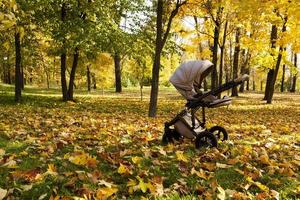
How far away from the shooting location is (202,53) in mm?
30234

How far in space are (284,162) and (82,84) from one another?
55.8 meters

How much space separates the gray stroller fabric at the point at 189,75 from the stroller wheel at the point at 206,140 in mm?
848

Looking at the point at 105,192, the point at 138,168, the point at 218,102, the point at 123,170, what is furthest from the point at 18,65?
the point at 105,192

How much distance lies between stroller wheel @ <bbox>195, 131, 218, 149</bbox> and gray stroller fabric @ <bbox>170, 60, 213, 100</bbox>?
2.78ft

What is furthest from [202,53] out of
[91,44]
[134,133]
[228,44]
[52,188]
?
[52,188]

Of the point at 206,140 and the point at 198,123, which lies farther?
the point at 198,123

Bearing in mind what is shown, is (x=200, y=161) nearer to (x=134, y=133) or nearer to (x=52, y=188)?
(x=52, y=188)

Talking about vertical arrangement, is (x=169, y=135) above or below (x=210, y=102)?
below

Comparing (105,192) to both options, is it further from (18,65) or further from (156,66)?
(18,65)

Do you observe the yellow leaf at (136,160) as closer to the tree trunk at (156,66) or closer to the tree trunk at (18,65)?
the tree trunk at (156,66)

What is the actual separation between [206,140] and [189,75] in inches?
52.6

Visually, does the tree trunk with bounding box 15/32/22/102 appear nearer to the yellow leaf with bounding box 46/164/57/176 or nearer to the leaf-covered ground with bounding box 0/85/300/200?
the leaf-covered ground with bounding box 0/85/300/200

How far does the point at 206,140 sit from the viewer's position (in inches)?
295

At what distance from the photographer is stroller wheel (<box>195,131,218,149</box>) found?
286 inches
